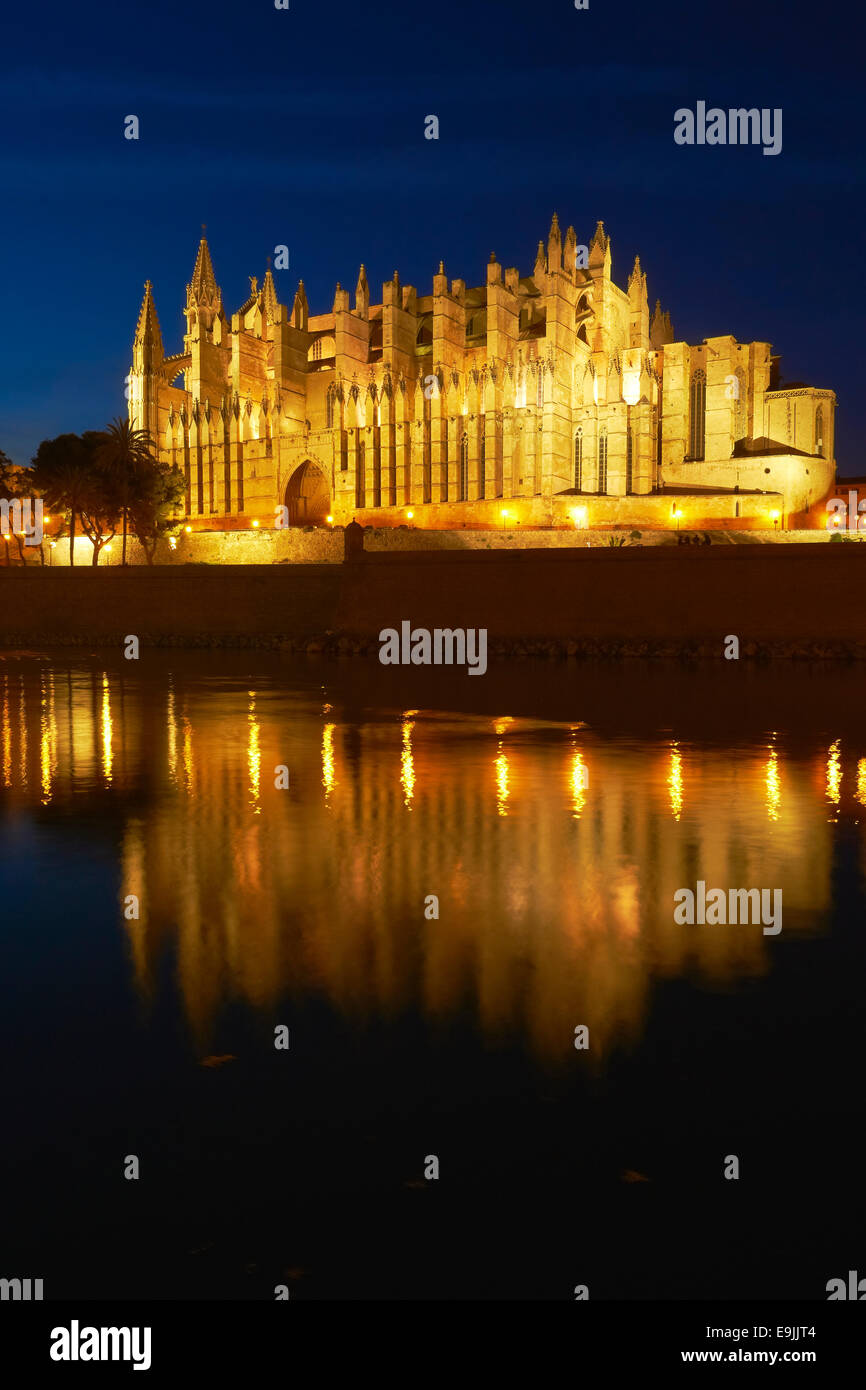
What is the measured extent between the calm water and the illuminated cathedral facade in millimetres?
46014

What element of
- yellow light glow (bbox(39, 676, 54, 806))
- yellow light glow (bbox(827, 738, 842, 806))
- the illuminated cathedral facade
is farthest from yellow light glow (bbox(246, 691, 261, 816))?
the illuminated cathedral facade

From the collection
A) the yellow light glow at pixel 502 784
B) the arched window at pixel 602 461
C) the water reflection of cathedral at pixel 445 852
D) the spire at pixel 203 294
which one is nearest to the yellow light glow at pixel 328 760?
the water reflection of cathedral at pixel 445 852

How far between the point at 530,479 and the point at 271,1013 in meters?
54.1

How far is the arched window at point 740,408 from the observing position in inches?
2206

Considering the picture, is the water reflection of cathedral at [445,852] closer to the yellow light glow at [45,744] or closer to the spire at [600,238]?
the yellow light glow at [45,744]

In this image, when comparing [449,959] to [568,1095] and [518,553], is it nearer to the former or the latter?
[568,1095]

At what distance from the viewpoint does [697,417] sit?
190 feet

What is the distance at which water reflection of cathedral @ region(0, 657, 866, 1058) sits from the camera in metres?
5.73

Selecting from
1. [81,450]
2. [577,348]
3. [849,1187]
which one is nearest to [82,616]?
[81,450]

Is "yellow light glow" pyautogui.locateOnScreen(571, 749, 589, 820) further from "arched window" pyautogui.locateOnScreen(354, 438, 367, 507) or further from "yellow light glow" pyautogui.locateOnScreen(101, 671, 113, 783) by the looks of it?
"arched window" pyautogui.locateOnScreen(354, 438, 367, 507)

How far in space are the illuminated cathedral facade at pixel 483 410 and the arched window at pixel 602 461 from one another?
0.11 metres

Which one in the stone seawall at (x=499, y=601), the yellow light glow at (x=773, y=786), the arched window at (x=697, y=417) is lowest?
the yellow light glow at (x=773, y=786)

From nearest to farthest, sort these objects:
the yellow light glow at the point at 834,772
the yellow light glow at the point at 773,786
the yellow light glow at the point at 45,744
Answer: the yellow light glow at the point at 773,786 → the yellow light glow at the point at 834,772 → the yellow light glow at the point at 45,744

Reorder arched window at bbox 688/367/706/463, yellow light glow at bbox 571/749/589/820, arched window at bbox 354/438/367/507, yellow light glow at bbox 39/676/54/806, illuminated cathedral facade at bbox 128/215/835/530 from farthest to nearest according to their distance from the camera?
1. arched window at bbox 354/438/367/507
2. arched window at bbox 688/367/706/463
3. illuminated cathedral facade at bbox 128/215/835/530
4. yellow light glow at bbox 39/676/54/806
5. yellow light glow at bbox 571/749/589/820
